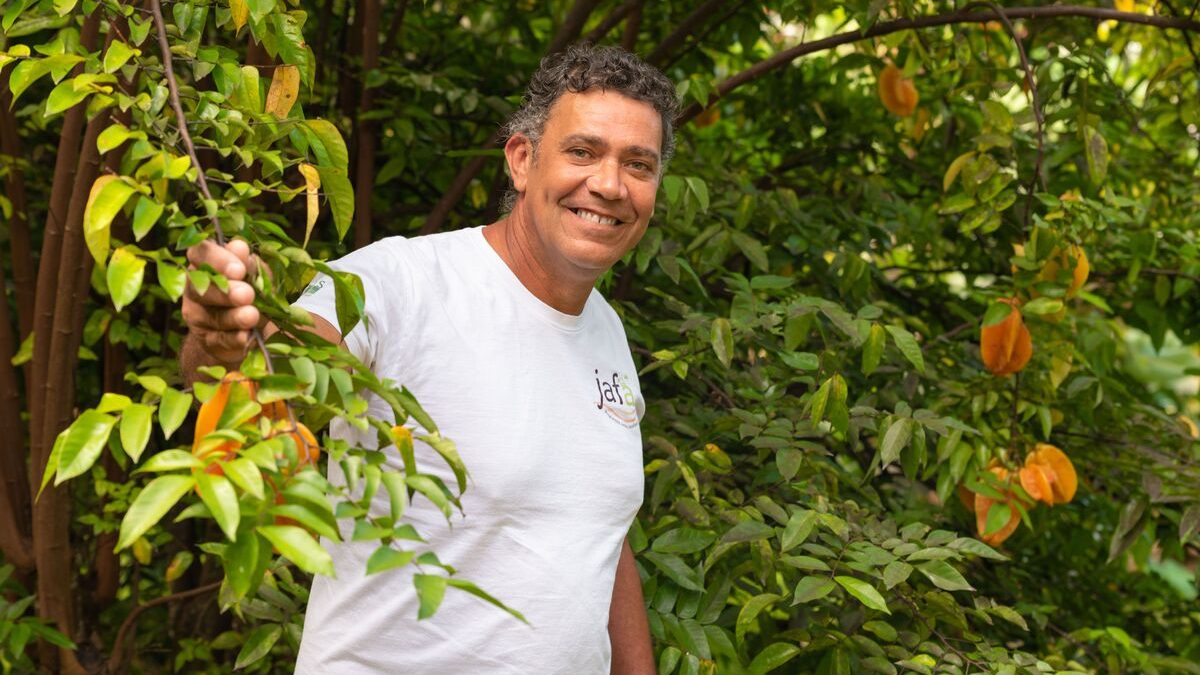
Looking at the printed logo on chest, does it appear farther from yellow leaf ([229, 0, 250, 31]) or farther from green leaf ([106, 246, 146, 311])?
green leaf ([106, 246, 146, 311])

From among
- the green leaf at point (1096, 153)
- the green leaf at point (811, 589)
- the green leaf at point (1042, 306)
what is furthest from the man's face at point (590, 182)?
the green leaf at point (1096, 153)

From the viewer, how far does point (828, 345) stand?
2.30m

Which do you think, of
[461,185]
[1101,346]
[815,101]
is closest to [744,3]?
[815,101]

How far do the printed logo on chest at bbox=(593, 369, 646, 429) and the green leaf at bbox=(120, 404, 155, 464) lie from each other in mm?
815

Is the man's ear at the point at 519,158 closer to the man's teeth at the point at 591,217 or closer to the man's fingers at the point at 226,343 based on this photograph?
the man's teeth at the point at 591,217

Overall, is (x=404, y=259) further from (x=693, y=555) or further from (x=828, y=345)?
(x=828, y=345)

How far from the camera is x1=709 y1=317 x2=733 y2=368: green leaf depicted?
6.60 feet

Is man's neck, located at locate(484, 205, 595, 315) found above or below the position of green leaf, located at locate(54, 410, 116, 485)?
above

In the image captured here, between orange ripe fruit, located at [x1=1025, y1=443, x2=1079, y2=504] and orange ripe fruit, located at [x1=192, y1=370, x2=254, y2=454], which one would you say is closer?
orange ripe fruit, located at [x1=192, y1=370, x2=254, y2=454]

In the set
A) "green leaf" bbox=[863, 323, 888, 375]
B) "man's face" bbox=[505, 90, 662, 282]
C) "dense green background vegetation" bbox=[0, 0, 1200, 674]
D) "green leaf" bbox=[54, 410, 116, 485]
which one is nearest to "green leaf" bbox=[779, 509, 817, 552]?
"dense green background vegetation" bbox=[0, 0, 1200, 674]

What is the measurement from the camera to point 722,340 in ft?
6.64

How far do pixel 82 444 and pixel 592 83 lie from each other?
0.91 m

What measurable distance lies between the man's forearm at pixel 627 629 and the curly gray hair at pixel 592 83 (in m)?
0.60

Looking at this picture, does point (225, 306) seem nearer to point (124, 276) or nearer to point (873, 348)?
point (124, 276)
